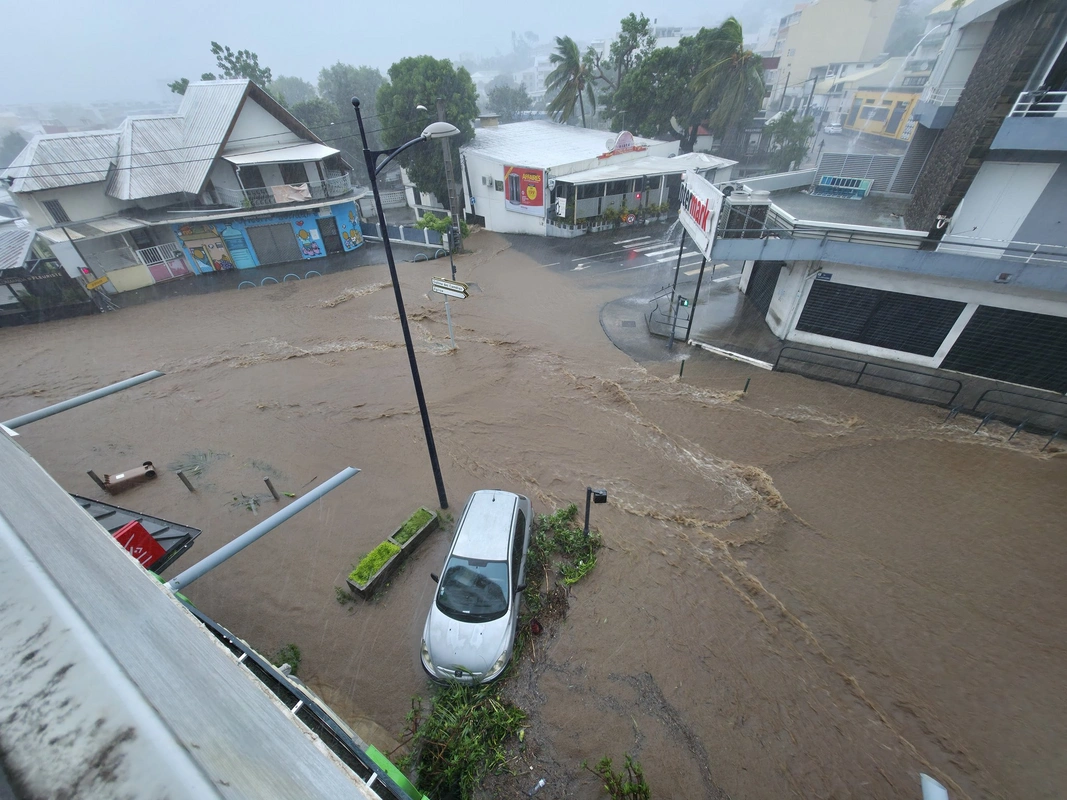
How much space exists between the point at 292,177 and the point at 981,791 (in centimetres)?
3102

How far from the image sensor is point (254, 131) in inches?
905

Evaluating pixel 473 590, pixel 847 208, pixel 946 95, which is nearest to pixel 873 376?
pixel 847 208

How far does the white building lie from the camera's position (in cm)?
2466

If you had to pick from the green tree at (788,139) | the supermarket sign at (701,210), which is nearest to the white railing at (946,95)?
the supermarket sign at (701,210)

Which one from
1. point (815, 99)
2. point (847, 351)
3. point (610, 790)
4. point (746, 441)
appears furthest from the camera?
point (815, 99)

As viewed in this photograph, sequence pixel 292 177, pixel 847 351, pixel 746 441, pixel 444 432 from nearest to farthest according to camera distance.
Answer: pixel 746 441 < pixel 444 432 < pixel 847 351 < pixel 292 177

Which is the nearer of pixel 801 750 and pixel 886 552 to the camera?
pixel 801 750

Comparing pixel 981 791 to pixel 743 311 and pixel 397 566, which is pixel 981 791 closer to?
pixel 397 566

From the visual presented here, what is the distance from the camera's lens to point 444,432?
1185cm

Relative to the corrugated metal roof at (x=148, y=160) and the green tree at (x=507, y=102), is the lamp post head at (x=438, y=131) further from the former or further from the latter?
the green tree at (x=507, y=102)

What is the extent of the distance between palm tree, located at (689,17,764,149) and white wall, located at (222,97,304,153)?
27.6 meters

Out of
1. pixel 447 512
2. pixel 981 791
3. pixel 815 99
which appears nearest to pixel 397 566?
pixel 447 512

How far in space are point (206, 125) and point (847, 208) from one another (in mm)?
29215

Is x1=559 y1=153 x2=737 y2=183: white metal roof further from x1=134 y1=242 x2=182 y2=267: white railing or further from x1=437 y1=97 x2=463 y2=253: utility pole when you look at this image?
x1=134 y1=242 x2=182 y2=267: white railing
